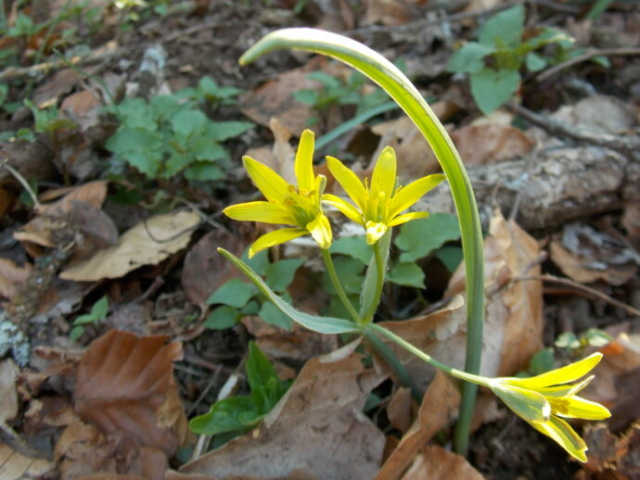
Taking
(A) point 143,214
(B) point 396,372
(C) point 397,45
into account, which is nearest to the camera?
(B) point 396,372

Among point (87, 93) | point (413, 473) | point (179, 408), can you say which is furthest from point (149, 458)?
point (87, 93)

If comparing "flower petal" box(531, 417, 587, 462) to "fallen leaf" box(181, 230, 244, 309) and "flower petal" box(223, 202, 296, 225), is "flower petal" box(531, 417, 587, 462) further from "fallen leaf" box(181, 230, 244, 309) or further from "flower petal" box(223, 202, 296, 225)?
"fallen leaf" box(181, 230, 244, 309)

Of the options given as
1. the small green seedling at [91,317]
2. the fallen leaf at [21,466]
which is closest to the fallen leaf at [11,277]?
the small green seedling at [91,317]

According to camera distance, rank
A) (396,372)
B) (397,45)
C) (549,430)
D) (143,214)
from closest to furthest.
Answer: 1. (549,430)
2. (396,372)
3. (143,214)
4. (397,45)

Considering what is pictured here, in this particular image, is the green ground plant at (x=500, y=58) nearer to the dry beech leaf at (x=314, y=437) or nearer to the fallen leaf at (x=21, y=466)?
the dry beech leaf at (x=314, y=437)

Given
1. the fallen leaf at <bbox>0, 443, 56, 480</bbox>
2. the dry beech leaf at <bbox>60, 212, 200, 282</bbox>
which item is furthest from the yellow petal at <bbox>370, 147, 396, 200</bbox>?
the fallen leaf at <bbox>0, 443, 56, 480</bbox>

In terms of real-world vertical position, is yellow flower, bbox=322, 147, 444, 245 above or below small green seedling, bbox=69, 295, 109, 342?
above

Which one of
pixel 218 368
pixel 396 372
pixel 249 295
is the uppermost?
pixel 249 295

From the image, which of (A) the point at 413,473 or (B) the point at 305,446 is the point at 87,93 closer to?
(B) the point at 305,446
